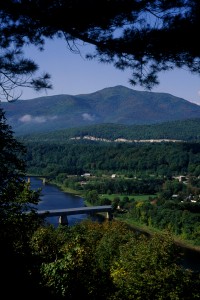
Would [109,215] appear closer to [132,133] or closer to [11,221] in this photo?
[11,221]

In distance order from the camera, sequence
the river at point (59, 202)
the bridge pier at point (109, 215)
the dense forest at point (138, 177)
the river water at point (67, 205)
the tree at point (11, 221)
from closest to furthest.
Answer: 1. the tree at point (11, 221)
2. the river water at point (67, 205)
3. the dense forest at point (138, 177)
4. the river at point (59, 202)
5. the bridge pier at point (109, 215)

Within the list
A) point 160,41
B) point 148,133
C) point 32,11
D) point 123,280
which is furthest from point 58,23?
point 148,133

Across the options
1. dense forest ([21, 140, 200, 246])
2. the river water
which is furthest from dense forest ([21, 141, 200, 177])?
the river water

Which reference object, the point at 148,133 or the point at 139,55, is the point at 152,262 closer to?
the point at 139,55

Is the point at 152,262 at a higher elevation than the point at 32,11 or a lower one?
lower

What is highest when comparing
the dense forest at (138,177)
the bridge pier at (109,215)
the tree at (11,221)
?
the tree at (11,221)

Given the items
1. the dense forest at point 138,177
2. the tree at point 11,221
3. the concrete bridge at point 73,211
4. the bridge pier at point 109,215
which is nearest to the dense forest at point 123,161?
the dense forest at point 138,177

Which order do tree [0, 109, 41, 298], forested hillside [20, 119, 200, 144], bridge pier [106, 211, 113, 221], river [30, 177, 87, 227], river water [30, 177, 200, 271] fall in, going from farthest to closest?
1. forested hillside [20, 119, 200, 144]
2. bridge pier [106, 211, 113, 221]
3. river [30, 177, 87, 227]
4. river water [30, 177, 200, 271]
5. tree [0, 109, 41, 298]

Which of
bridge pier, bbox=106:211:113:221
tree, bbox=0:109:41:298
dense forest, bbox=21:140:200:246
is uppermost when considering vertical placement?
tree, bbox=0:109:41:298

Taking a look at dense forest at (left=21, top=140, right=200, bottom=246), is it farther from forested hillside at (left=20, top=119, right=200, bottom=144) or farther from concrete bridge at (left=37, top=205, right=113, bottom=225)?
forested hillside at (left=20, top=119, right=200, bottom=144)

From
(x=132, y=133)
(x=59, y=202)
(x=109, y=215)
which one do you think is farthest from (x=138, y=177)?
(x=132, y=133)

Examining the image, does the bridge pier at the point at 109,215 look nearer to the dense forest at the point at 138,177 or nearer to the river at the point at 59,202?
the dense forest at the point at 138,177
